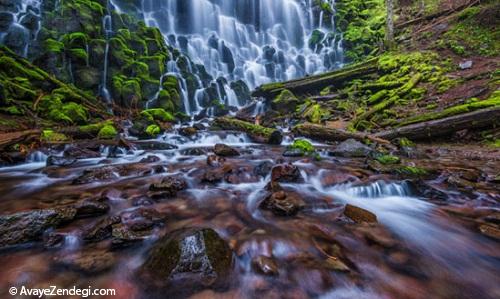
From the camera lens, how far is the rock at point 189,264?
2107 millimetres

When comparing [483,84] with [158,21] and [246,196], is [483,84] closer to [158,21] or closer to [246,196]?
[246,196]

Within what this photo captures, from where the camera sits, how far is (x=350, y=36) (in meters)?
20.6

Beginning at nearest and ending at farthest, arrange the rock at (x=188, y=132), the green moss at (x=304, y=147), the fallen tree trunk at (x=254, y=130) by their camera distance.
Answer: the green moss at (x=304, y=147) → the fallen tree trunk at (x=254, y=130) → the rock at (x=188, y=132)

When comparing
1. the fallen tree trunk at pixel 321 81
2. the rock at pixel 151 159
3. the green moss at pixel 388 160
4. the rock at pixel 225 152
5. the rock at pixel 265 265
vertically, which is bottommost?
the rock at pixel 265 265

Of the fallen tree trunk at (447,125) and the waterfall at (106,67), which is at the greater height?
the waterfall at (106,67)

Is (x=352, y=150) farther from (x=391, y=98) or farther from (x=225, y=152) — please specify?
(x=391, y=98)

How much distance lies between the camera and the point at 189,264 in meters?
2.18

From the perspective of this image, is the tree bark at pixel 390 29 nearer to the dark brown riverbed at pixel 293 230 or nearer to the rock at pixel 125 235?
the dark brown riverbed at pixel 293 230

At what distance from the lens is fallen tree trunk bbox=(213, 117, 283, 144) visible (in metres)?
9.21

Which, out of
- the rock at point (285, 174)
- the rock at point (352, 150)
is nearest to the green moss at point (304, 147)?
the rock at point (352, 150)

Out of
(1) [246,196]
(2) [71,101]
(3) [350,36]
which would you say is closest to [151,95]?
(2) [71,101]

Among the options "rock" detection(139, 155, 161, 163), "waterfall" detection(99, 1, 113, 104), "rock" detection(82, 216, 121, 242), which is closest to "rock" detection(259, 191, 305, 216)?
"rock" detection(82, 216, 121, 242)

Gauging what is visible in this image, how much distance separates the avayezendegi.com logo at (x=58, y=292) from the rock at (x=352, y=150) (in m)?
6.16

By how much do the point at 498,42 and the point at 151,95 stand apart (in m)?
16.7
